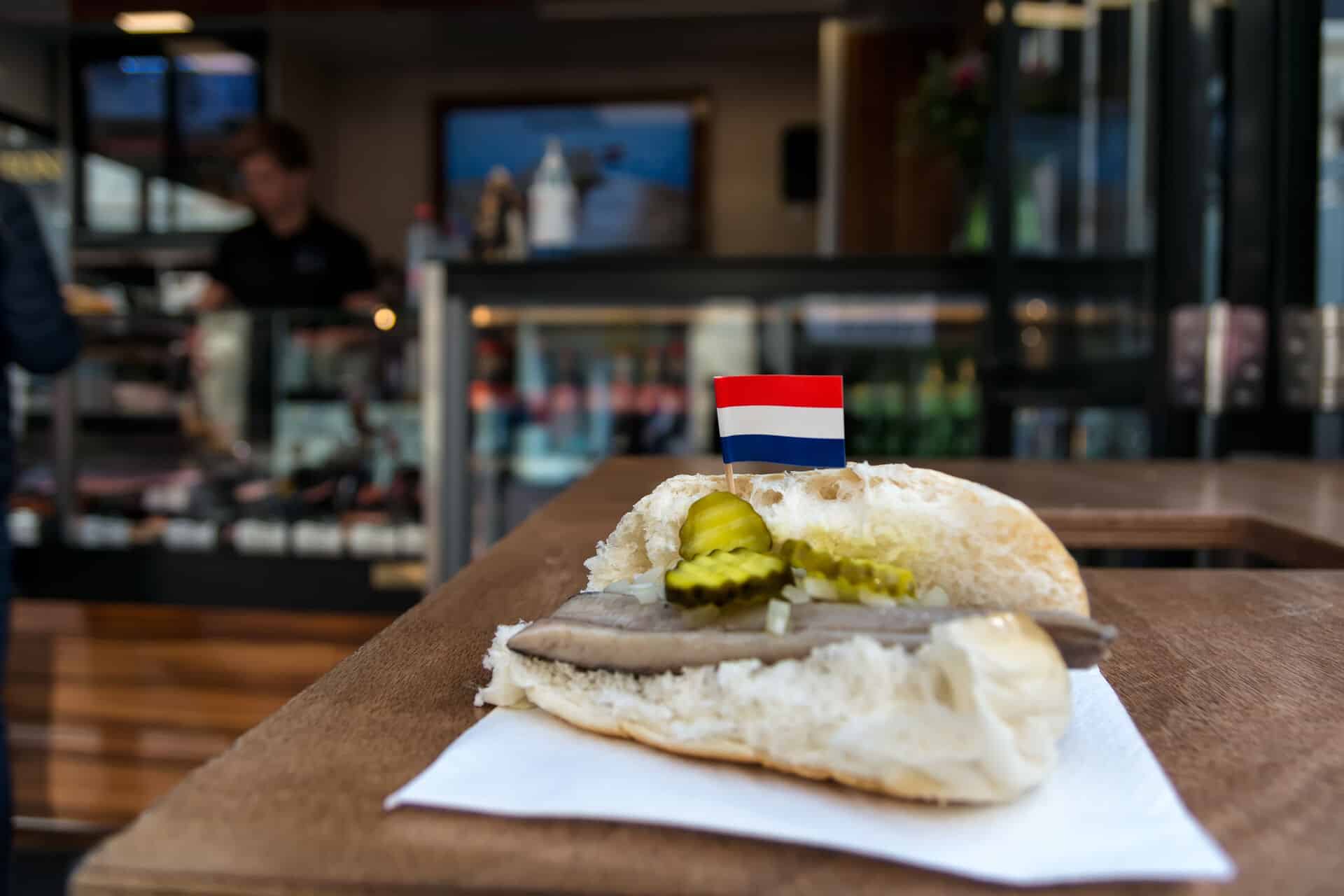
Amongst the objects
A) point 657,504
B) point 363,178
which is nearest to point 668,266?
point 657,504

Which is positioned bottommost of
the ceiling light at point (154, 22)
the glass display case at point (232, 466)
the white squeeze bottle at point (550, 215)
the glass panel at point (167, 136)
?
the glass display case at point (232, 466)

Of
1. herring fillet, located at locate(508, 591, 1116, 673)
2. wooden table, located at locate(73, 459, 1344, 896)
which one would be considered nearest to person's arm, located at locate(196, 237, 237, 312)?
wooden table, located at locate(73, 459, 1344, 896)

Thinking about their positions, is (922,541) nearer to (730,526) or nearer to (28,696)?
(730,526)

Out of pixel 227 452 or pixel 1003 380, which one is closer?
pixel 1003 380

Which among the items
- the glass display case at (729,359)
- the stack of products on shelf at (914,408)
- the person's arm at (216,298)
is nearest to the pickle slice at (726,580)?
the glass display case at (729,359)

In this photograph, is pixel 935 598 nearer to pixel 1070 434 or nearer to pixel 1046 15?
pixel 1070 434

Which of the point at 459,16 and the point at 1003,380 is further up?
the point at 459,16

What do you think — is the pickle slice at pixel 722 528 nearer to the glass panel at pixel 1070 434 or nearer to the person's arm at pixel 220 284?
the glass panel at pixel 1070 434
